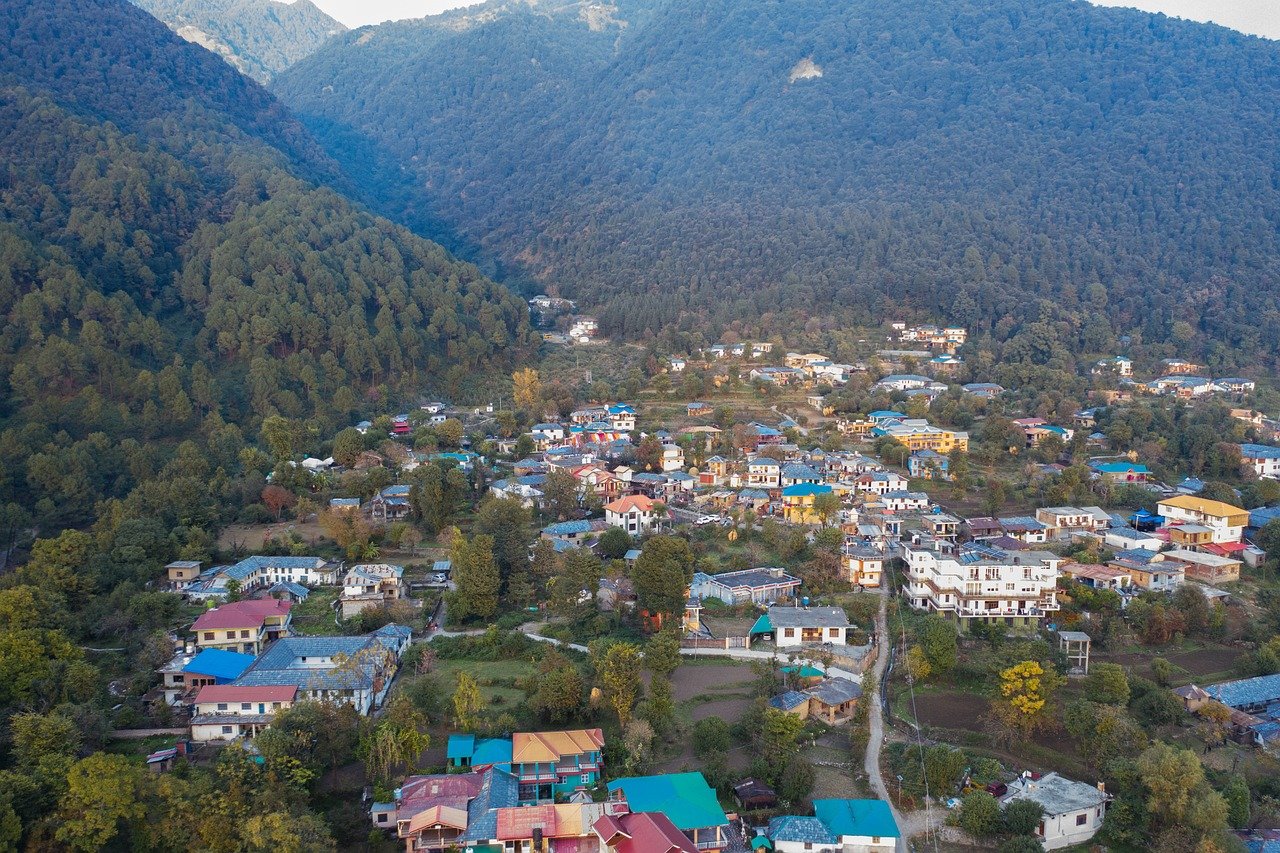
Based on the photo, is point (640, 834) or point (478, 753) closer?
point (640, 834)

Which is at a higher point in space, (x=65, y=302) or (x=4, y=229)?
(x=4, y=229)

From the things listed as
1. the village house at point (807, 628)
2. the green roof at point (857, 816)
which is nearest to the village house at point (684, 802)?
the green roof at point (857, 816)

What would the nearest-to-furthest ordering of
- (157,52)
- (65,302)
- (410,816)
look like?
(410,816)
(65,302)
(157,52)

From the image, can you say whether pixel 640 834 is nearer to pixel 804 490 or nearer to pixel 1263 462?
pixel 804 490

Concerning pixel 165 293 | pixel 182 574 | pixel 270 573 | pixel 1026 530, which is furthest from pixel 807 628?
pixel 165 293

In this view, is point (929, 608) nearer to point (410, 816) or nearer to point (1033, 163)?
point (410, 816)

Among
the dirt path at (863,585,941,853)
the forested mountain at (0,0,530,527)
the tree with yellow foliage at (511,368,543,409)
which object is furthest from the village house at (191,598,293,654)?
the tree with yellow foliage at (511,368,543,409)

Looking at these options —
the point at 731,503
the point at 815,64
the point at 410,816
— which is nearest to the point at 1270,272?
the point at 731,503
